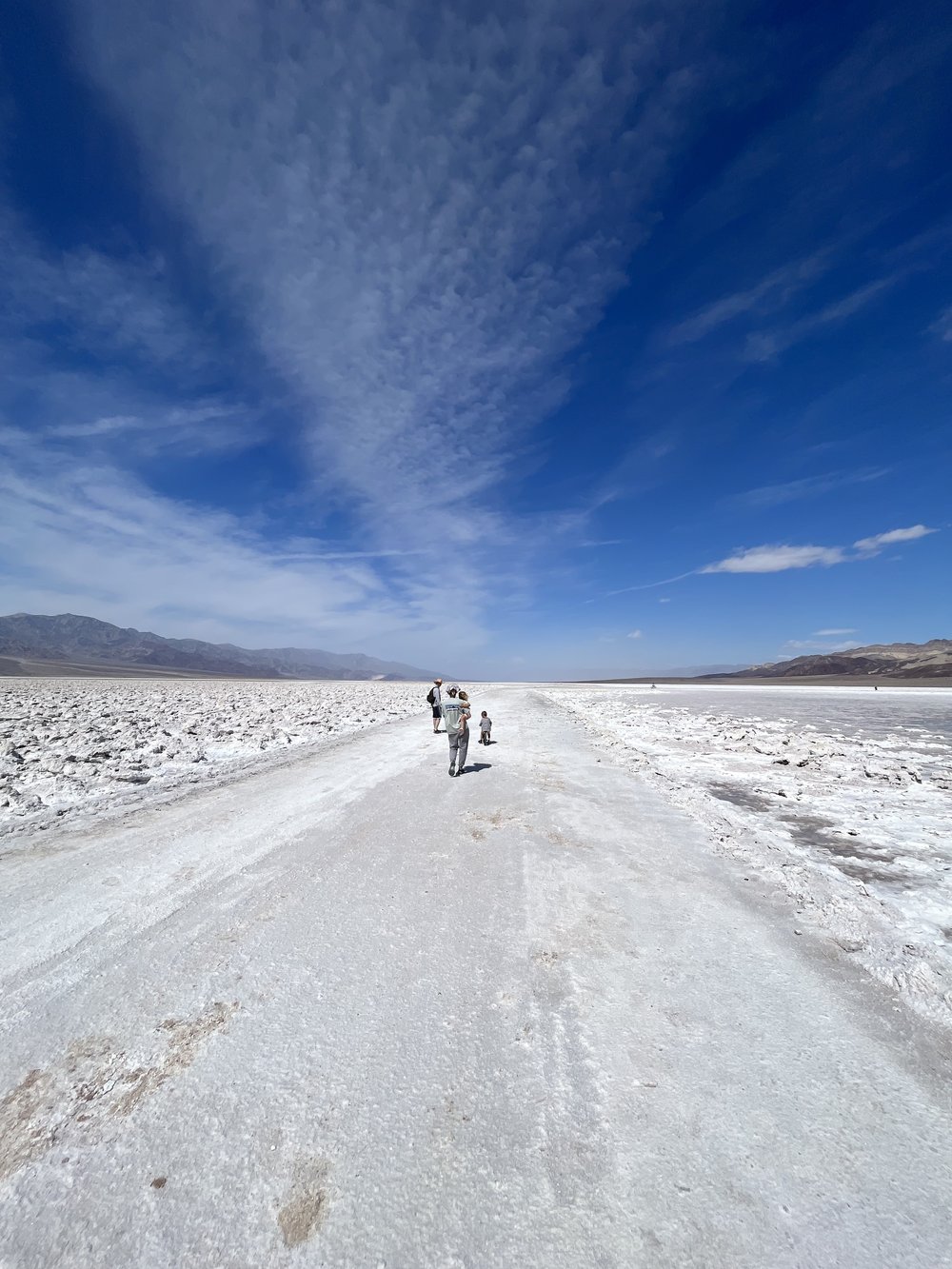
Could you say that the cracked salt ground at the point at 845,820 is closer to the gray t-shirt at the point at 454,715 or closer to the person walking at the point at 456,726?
the person walking at the point at 456,726

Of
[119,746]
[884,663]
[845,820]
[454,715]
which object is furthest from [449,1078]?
[884,663]

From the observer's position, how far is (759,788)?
9352mm

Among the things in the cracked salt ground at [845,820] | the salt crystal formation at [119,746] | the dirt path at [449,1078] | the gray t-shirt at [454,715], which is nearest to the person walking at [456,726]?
the gray t-shirt at [454,715]

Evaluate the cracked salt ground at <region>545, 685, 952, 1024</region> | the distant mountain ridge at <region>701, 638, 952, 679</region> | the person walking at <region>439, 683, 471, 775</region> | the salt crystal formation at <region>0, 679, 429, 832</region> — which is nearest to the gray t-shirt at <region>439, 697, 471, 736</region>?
the person walking at <region>439, 683, 471, 775</region>

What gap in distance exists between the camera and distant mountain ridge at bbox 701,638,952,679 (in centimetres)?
7325

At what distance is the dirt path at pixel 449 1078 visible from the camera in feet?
6.77

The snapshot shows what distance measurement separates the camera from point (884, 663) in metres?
90.0

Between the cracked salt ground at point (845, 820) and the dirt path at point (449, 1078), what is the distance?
54 centimetres

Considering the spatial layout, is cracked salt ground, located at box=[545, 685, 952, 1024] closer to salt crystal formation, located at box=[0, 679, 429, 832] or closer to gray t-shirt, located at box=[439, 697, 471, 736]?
gray t-shirt, located at box=[439, 697, 471, 736]

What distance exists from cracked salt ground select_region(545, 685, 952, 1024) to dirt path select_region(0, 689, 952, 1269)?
0.54 metres

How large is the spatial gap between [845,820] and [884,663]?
106 metres

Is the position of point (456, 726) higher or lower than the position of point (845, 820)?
higher

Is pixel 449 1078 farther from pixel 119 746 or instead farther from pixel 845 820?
pixel 119 746

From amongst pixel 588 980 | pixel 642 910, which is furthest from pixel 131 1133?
pixel 642 910
